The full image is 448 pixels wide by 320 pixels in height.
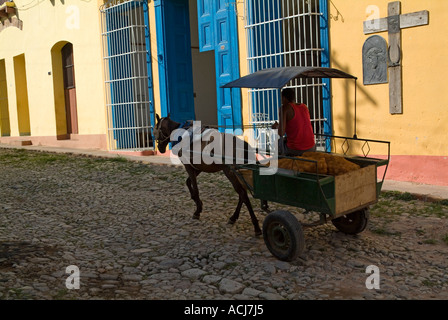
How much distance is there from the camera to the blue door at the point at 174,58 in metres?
12.0

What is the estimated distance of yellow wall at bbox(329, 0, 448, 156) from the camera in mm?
7391

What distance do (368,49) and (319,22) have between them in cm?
120

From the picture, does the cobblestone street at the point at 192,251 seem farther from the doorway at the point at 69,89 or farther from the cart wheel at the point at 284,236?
the doorway at the point at 69,89

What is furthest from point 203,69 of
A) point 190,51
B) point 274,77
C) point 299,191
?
point 299,191

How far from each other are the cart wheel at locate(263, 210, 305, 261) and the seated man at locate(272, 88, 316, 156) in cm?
112

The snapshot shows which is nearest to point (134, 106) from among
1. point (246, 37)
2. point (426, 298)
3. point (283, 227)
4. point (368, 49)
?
point (246, 37)

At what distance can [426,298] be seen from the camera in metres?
3.76

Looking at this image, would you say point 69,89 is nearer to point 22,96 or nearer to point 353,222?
point 22,96

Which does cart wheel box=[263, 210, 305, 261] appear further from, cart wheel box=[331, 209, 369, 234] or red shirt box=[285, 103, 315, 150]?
red shirt box=[285, 103, 315, 150]

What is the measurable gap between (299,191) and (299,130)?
1.08 meters

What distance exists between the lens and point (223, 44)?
10695 mm

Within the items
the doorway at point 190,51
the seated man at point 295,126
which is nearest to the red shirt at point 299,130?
the seated man at point 295,126

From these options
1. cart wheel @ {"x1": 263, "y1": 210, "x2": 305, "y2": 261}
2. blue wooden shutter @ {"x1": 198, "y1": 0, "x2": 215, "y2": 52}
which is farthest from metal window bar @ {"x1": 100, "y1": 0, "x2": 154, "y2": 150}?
cart wheel @ {"x1": 263, "y1": 210, "x2": 305, "y2": 261}

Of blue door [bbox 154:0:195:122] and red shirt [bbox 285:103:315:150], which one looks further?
blue door [bbox 154:0:195:122]
